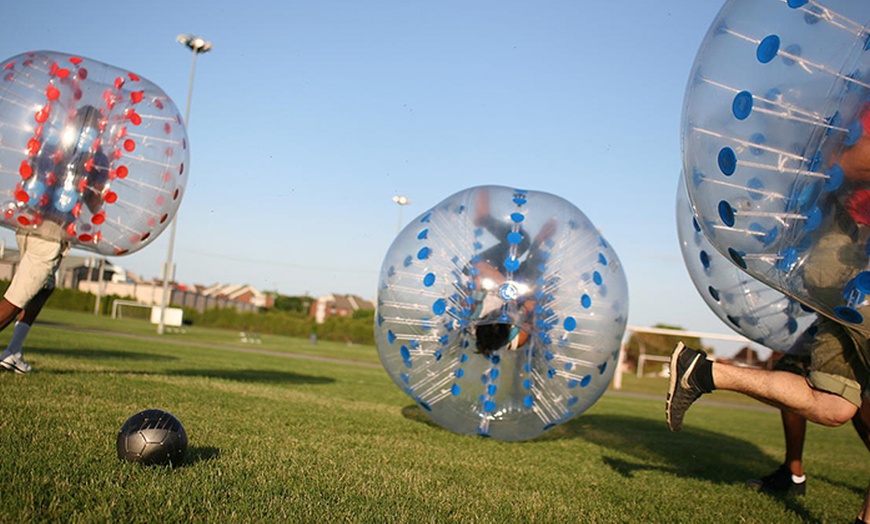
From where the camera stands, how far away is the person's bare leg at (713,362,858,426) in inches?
163

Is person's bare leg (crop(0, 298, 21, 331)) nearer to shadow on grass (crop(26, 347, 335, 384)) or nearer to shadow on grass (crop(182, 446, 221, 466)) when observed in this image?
shadow on grass (crop(26, 347, 335, 384))

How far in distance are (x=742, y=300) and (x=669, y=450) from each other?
307cm

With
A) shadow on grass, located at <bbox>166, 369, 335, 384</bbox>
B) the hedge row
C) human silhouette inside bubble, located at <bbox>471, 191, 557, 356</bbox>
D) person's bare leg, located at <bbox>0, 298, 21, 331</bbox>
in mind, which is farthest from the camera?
the hedge row

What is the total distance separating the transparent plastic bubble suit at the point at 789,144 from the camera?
10.3 feet

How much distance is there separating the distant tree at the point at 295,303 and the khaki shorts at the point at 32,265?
346ft

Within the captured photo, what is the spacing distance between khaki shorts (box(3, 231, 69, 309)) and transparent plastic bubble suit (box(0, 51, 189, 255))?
0.20 metres

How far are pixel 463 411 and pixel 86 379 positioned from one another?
400 centimetres

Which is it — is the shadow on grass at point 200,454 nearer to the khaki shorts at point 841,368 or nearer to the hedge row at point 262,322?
the khaki shorts at point 841,368

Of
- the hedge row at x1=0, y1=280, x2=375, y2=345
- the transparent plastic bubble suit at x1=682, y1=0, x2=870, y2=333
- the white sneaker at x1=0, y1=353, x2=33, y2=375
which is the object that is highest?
A: the transparent plastic bubble suit at x1=682, y1=0, x2=870, y2=333

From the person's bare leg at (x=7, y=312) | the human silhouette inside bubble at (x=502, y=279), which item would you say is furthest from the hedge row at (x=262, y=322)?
the human silhouette inside bubble at (x=502, y=279)

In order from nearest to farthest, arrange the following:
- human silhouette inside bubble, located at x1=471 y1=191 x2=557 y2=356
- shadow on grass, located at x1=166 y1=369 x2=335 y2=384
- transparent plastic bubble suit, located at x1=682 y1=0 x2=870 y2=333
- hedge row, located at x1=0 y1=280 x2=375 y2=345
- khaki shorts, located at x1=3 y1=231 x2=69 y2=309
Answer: transparent plastic bubble suit, located at x1=682 y1=0 x2=870 y2=333
human silhouette inside bubble, located at x1=471 y1=191 x2=557 y2=356
khaki shorts, located at x1=3 y1=231 x2=69 y2=309
shadow on grass, located at x1=166 y1=369 x2=335 y2=384
hedge row, located at x1=0 y1=280 x2=375 y2=345

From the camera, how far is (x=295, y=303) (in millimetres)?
111875

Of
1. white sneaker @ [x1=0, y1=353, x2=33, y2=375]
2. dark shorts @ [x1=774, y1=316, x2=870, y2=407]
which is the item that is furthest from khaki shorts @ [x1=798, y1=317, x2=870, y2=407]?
white sneaker @ [x1=0, y1=353, x2=33, y2=375]

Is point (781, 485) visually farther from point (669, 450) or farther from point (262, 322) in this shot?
point (262, 322)
